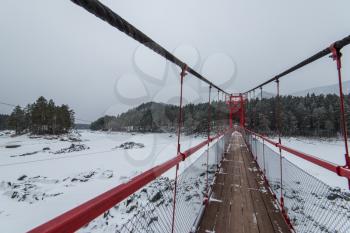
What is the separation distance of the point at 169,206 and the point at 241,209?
3.66 ft

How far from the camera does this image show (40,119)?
3919cm

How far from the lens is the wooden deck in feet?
6.76

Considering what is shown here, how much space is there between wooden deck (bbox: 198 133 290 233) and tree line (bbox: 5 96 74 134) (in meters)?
45.2

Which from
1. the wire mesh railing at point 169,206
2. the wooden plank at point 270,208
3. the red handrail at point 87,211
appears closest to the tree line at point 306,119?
the wire mesh railing at point 169,206

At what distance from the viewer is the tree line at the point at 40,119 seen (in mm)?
38625

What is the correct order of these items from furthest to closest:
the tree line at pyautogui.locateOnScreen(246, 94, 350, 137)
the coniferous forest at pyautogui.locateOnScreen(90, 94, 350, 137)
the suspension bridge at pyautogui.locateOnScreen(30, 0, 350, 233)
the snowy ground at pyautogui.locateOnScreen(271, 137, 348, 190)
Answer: the tree line at pyautogui.locateOnScreen(246, 94, 350, 137) → the coniferous forest at pyautogui.locateOnScreen(90, 94, 350, 137) → the snowy ground at pyautogui.locateOnScreen(271, 137, 348, 190) → the suspension bridge at pyautogui.locateOnScreen(30, 0, 350, 233)

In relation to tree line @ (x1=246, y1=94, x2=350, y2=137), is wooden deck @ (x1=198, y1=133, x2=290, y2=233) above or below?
below

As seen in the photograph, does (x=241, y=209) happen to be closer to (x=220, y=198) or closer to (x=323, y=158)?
(x=220, y=198)

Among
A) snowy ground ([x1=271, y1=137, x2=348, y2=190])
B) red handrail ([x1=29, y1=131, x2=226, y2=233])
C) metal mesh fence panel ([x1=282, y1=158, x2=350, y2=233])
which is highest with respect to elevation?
red handrail ([x1=29, y1=131, x2=226, y2=233])

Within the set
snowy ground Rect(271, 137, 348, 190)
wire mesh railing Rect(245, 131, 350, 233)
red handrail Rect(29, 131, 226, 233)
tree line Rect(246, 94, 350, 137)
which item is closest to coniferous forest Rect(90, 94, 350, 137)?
tree line Rect(246, 94, 350, 137)

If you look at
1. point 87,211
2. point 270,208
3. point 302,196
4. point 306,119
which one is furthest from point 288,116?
point 87,211

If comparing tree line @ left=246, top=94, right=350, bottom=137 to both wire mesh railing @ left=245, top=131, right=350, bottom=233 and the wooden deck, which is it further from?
the wooden deck

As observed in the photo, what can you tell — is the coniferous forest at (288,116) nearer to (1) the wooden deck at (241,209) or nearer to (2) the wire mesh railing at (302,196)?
(2) the wire mesh railing at (302,196)

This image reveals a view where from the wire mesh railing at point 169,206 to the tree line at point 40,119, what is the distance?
4171cm
